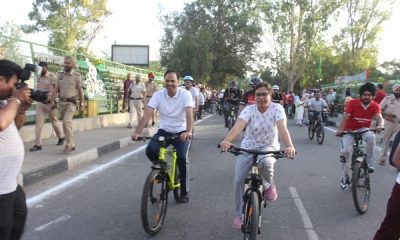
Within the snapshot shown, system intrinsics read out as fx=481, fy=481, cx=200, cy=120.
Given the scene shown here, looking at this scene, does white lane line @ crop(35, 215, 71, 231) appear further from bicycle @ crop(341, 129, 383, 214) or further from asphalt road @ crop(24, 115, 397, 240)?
bicycle @ crop(341, 129, 383, 214)

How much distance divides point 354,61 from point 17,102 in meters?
53.0

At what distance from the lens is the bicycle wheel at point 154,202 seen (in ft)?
15.7

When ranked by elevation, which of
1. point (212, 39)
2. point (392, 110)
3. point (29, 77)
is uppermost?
point (212, 39)

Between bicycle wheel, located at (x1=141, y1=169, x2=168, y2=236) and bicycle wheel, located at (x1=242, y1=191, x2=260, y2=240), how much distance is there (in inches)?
38.8

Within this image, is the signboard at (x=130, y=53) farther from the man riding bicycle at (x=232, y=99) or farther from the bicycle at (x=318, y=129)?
the bicycle at (x=318, y=129)

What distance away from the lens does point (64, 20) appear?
45.8 metres

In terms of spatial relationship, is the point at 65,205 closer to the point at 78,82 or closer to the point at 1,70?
the point at 1,70

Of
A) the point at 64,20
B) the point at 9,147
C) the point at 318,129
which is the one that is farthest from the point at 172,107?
the point at 64,20

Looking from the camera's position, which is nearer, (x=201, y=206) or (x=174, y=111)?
(x=174, y=111)

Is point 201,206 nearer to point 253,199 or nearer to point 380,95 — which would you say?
point 253,199

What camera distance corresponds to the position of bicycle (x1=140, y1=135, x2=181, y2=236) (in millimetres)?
4805

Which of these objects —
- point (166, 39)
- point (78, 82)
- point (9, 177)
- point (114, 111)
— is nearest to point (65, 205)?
point (9, 177)

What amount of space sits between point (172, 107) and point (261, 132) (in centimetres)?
134

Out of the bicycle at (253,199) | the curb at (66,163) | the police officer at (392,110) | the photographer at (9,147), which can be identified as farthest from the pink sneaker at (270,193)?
the police officer at (392,110)
